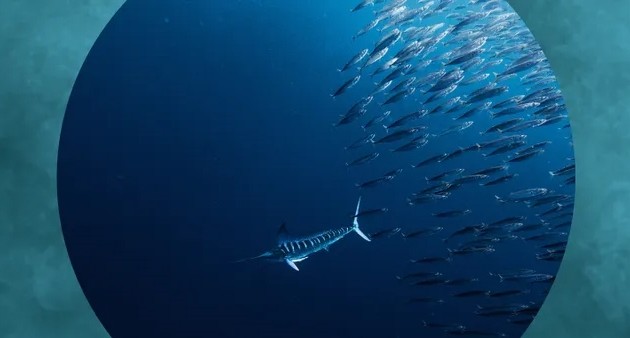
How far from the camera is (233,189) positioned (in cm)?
331

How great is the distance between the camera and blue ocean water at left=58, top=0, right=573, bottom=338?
3.29 m

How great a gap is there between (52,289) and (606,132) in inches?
133

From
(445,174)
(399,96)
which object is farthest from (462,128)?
(399,96)

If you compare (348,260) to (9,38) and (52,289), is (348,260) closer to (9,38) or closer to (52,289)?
(52,289)

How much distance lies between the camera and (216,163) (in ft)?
10.8

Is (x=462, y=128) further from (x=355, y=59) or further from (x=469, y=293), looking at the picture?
(x=469, y=293)

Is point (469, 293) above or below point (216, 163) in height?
below

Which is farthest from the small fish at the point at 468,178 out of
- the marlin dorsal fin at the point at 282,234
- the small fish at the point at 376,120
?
the marlin dorsal fin at the point at 282,234

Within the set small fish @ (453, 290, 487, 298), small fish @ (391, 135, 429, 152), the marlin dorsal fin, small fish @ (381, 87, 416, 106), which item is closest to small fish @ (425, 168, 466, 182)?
small fish @ (391, 135, 429, 152)

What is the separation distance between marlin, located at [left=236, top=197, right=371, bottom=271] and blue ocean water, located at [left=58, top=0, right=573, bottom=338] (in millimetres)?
37

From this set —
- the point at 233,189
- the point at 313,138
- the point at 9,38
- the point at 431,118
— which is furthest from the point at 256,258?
the point at 9,38

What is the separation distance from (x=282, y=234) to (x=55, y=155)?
1480mm

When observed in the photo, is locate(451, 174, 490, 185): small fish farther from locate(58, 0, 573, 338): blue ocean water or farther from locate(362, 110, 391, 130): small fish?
locate(362, 110, 391, 130): small fish

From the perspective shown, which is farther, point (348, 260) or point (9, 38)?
point (9, 38)
